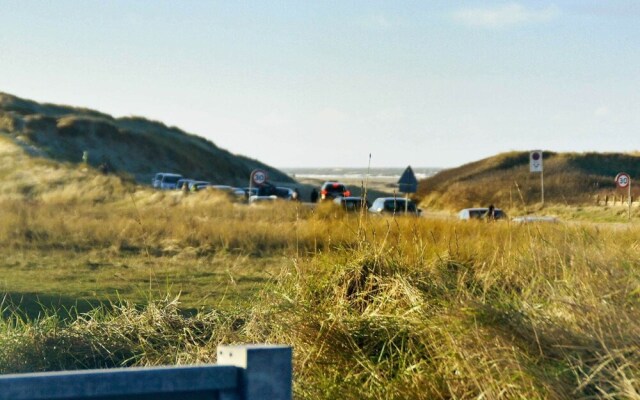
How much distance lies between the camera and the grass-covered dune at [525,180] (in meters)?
56.8

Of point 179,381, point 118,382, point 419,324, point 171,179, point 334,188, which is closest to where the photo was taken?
point 118,382

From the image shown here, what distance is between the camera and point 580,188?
58.8m

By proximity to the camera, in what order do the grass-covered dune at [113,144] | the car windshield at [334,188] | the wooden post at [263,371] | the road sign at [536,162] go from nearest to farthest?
the wooden post at [263,371] → the road sign at [536,162] → the car windshield at [334,188] → the grass-covered dune at [113,144]

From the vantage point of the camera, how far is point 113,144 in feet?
301

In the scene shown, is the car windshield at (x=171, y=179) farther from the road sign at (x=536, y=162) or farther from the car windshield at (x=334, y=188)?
the road sign at (x=536, y=162)

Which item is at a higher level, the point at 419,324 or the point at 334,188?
the point at 334,188

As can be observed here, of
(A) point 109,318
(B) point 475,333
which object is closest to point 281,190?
(A) point 109,318

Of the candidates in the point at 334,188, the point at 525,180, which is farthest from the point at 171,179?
the point at 525,180

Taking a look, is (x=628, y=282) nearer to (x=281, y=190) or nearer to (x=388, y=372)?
(x=388, y=372)

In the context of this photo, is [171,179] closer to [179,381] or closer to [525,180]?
[525,180]

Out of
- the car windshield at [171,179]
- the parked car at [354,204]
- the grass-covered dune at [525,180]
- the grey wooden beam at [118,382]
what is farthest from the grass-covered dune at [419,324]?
the car windshield at [171,179]

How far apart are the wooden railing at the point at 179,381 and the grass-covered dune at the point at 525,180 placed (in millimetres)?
43979

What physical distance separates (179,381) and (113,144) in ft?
294

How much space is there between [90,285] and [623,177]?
97.8 feet
